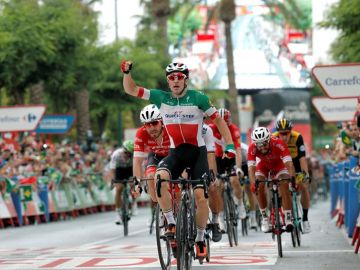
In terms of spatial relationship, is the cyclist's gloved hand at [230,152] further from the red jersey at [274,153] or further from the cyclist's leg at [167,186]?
the red jersey at [274,153]

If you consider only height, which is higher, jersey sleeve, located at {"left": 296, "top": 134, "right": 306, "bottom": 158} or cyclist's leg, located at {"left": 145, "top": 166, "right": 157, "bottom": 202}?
jersey sleeve, located at {"left": 296, "top": 134, "right": 306, "bottom": 158}

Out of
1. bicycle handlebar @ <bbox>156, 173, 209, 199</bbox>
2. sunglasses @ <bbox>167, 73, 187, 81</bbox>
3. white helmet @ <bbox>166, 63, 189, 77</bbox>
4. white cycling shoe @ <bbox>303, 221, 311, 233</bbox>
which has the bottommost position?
white cycling shoe @ <bbox>303, 221, 311, 233</bbox>

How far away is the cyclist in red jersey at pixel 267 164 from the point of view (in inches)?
637

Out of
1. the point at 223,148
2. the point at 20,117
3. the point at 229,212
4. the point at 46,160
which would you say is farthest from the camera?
the point at 46,160

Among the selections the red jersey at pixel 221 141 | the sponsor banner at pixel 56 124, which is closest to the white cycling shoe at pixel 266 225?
the red jersey at pixel 221 141

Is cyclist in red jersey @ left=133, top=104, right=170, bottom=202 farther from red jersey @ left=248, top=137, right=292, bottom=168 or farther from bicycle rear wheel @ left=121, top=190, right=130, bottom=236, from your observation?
bicycle rear wheel @ left=121, top=190, right=130, bottom=236

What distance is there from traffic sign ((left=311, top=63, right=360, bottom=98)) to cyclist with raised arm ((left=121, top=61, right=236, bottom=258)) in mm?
5369

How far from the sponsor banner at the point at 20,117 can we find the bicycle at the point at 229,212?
459 inches

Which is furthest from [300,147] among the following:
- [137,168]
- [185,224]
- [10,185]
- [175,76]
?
[10,185]

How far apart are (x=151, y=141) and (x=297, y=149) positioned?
3387 millimetres

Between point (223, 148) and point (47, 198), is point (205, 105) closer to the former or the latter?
point (223, 148)

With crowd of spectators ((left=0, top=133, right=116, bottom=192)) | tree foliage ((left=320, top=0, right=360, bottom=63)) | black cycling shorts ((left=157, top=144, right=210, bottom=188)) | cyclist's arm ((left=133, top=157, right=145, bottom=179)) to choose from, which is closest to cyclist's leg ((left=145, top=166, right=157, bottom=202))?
cyclist's arm ((left=133, top=157, right=145, bottom=179))

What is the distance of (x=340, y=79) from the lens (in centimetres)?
1805

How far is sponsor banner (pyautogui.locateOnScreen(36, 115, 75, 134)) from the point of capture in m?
35.8
